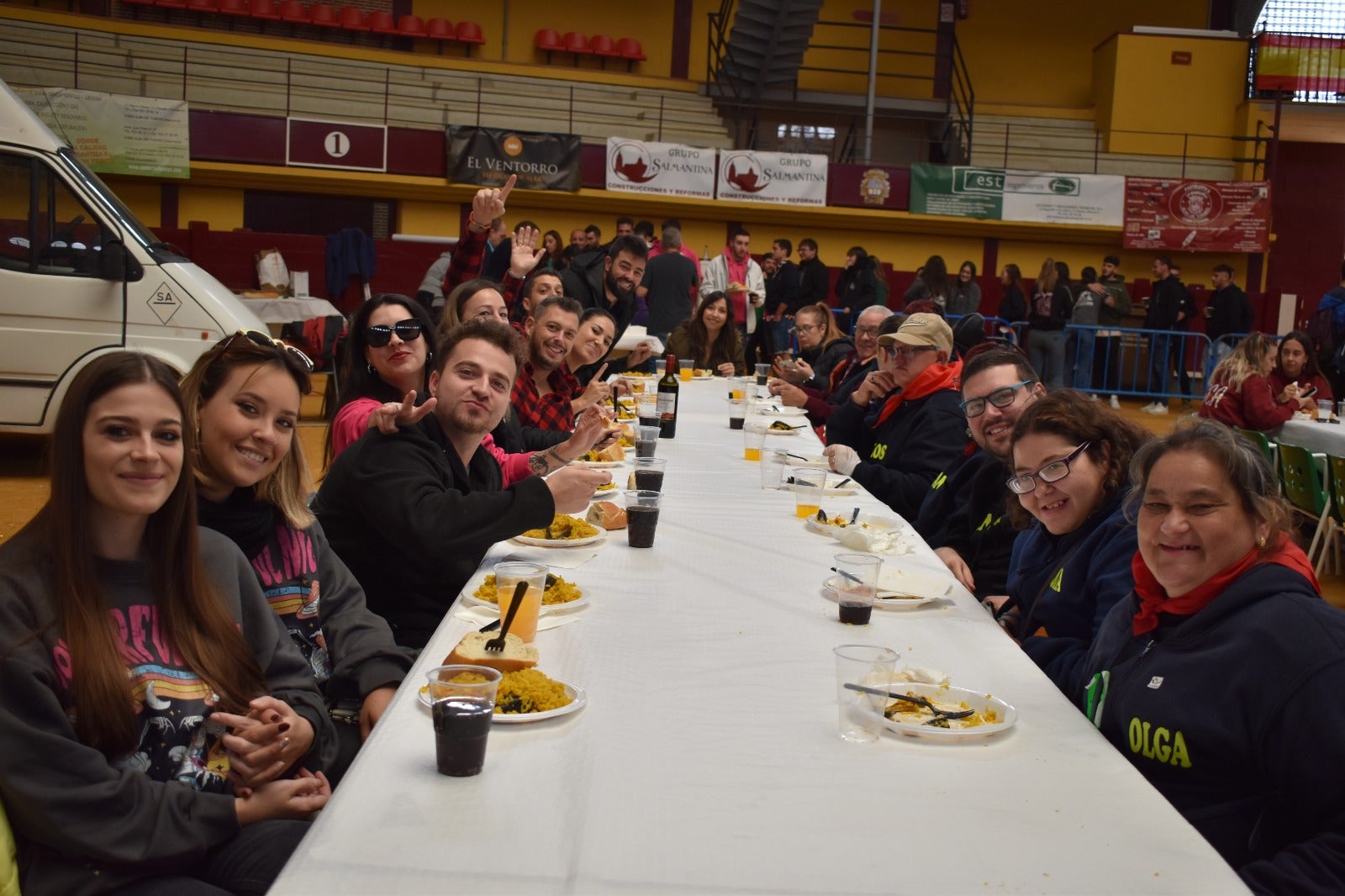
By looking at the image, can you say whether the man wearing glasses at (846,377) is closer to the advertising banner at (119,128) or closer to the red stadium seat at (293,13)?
the advertising banner at (119,128)

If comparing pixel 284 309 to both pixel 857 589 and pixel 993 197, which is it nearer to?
pixel 993 197

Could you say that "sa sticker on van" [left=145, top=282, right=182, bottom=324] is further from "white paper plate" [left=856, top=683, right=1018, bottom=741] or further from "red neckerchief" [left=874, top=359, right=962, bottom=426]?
"white paper plate" [left=856, top=683, right=1018, bottom=741]

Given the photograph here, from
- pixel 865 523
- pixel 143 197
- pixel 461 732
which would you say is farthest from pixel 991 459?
pixel 143 197

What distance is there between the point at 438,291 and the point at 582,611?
10626mm

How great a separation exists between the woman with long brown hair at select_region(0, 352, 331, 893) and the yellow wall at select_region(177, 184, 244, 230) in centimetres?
1627

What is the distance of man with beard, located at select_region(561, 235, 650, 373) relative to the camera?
26.2 feet

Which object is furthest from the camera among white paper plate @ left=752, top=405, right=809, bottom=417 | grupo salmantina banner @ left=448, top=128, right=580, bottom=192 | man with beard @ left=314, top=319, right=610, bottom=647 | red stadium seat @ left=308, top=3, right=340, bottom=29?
red stadium seat @ left=308, top=3, right=340, bottom=29

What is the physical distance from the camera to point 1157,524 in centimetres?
202

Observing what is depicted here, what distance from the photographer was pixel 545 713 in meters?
1.76

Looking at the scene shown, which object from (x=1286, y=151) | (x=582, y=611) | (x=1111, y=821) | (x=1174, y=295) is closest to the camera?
(x=1111, y=821)

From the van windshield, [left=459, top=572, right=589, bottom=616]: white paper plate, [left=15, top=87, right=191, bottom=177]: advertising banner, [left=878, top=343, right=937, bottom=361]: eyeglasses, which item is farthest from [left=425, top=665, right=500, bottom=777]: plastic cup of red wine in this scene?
[left=15, top=87, right=191, bottom=177]: advertising banner

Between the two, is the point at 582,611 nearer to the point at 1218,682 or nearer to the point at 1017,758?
the point at 1017,758

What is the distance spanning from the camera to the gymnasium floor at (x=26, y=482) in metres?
6.21

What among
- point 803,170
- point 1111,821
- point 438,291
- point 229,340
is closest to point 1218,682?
point 1111,821
